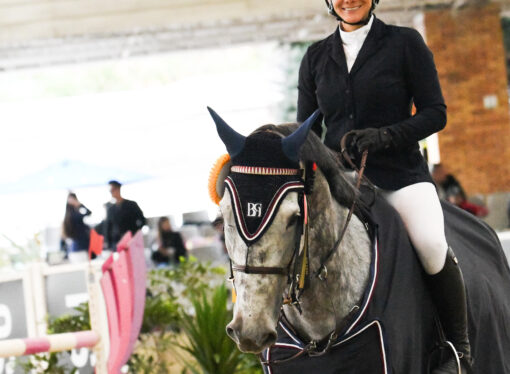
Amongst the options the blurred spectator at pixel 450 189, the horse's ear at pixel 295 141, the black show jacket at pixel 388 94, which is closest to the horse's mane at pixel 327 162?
the horse's ear at pixel 295 141

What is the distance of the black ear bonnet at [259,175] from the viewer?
2.36 metres

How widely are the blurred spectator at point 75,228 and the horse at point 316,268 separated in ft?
25.9

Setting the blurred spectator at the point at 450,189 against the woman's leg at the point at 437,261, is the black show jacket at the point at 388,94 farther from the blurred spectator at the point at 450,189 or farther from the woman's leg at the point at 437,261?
the blurred spectator at the point at 450,189

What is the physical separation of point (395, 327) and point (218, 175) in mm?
710

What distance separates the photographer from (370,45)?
3.03 m

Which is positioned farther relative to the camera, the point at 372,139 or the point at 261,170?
the point at 372,139

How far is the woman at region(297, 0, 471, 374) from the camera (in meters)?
2.95

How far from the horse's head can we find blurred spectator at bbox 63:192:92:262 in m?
8.22

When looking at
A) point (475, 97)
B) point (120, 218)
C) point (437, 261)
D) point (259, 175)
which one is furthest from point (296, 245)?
point (475, 97)

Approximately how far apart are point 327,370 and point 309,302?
A: 21cm

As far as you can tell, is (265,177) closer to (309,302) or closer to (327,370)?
(309,302)

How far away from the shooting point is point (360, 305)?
271 cm

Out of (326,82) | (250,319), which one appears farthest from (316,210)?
(326,82)

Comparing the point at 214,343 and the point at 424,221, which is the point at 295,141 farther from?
the point at 214,343
